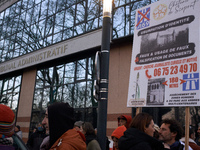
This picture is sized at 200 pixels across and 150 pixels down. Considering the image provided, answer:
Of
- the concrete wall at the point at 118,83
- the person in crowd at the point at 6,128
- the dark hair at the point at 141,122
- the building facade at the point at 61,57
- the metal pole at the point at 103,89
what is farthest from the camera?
the building facade at the point at 61,57

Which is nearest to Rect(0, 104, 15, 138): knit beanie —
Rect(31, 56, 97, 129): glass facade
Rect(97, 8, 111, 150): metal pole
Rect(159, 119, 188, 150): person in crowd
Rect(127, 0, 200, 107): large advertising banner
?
Rect(97, 8, 111, 150): metal pole

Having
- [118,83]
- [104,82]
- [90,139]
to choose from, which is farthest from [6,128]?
[118,83]

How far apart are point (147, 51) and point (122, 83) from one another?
7183 millimetres

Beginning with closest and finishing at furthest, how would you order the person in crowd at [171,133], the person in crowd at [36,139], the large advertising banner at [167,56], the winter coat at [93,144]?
the person in crowd at [171,133] → the large advertising banner at [167,56] → the winter coat at [93,144] → the person in crowd at [36,139]

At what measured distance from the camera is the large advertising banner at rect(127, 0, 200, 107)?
413cm

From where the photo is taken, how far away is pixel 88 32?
13758 millimetres

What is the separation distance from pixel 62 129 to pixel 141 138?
901mm

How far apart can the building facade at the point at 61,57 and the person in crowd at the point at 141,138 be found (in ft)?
22.6

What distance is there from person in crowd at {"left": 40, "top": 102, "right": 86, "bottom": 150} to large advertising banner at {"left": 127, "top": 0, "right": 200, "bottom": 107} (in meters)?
1.99

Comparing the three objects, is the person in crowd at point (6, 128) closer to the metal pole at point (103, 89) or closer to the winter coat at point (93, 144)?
the winter coat at point (93, 144)

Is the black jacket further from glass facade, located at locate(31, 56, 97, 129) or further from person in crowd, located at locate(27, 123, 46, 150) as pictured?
glass facade, located at locate(31, 56, 97, 129)

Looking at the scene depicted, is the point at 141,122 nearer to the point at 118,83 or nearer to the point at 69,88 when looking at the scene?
the point at 118,83

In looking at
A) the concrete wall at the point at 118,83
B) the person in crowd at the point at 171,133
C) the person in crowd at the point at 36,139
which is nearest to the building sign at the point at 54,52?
the concrete wall at the point at 118,83

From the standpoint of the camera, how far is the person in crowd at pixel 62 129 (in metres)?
2.68
